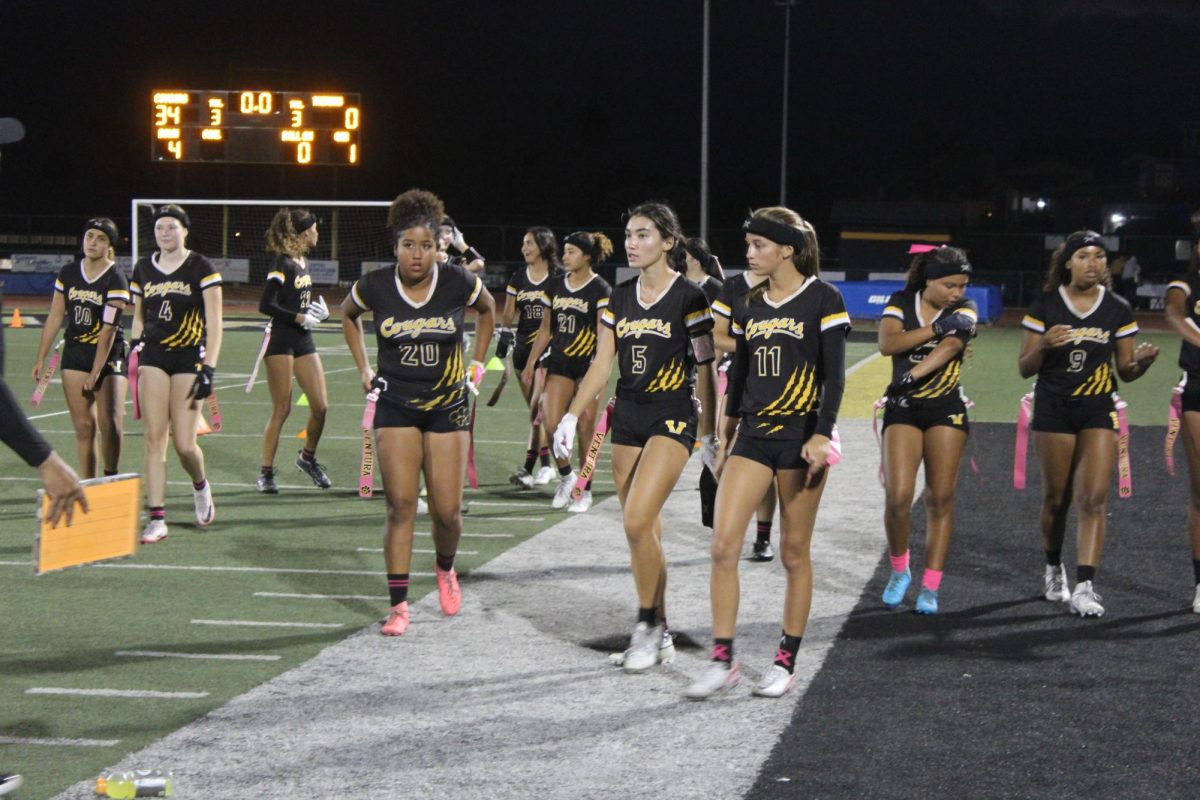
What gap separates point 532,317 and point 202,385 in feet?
10.6

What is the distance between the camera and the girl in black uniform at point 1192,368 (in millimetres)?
7652

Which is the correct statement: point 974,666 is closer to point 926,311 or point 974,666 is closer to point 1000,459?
point 926,311

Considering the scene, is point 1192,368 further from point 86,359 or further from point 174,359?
point 86,359

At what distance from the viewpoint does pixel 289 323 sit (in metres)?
11.2

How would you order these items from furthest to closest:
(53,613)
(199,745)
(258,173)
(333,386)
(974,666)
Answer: (258,173) < (333,386) < (53,613) < (974,666) < (199,745)

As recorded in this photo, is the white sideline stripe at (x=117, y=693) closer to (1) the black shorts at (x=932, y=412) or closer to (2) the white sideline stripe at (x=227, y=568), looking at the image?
(2) the white sideline stripe at (x=227, y=568)

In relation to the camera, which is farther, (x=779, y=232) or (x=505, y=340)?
(x=505, y=340)

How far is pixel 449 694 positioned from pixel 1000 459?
345 inches

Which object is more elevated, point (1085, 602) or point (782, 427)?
point (782, 427)

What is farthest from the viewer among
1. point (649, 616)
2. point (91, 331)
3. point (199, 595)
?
point (91, 331)

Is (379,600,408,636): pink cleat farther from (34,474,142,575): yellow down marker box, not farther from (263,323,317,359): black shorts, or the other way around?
(263,323,317,359): black shorts

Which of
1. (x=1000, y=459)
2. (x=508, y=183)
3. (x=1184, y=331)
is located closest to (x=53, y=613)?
(x=1184, y=331)

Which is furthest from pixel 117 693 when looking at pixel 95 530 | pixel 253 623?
pixel 95 530

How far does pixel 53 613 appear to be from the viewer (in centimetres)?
750
